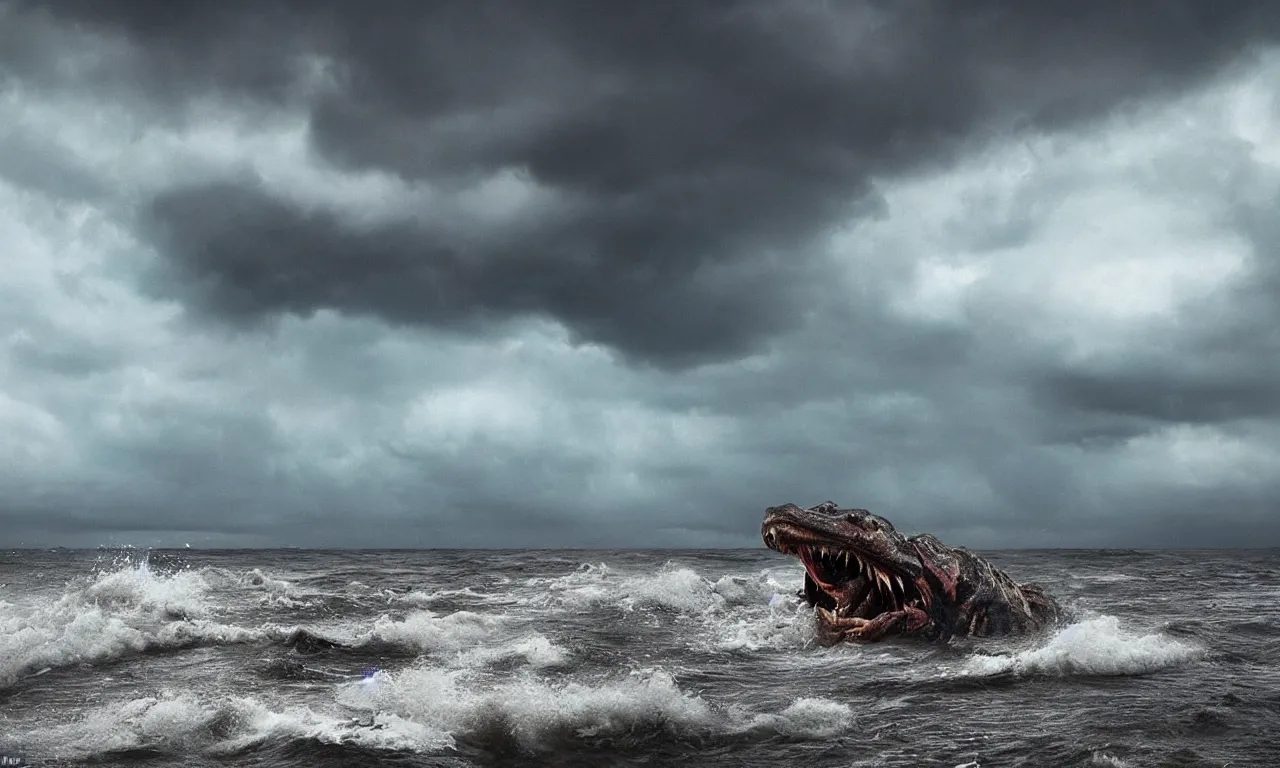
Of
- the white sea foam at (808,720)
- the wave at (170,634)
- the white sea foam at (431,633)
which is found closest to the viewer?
the white sea foam at (808,720)

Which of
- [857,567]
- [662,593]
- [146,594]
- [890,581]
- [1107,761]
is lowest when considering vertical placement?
[1107,761]

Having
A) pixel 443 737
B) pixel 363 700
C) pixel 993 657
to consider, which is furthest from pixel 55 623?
pixel 993 657

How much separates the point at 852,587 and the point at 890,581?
2.32 ft

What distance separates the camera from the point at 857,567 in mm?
13711

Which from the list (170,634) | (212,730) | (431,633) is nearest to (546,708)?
(212,730)

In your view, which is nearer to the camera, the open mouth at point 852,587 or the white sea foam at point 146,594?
the open mouth at point 852,587

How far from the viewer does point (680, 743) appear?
7.41 metres

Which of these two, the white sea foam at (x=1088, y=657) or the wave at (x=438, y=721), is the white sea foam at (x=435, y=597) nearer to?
the wave at (x=438, y=721)

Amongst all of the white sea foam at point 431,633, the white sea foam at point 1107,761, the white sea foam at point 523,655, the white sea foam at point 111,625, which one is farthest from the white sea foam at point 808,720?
the white sea foam at point 111,625

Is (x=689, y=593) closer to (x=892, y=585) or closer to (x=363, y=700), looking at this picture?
(x=892, y=585)

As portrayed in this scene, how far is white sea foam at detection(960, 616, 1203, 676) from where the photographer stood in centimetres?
1054

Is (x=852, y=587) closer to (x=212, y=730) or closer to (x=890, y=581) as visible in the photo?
(x=890, y=581)

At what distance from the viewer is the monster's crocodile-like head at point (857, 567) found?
12984 mm

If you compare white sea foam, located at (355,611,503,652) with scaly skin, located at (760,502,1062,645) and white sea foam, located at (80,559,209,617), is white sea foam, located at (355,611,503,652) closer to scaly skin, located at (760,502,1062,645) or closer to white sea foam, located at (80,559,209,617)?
white sea foam, located at (80,559,209,617)
